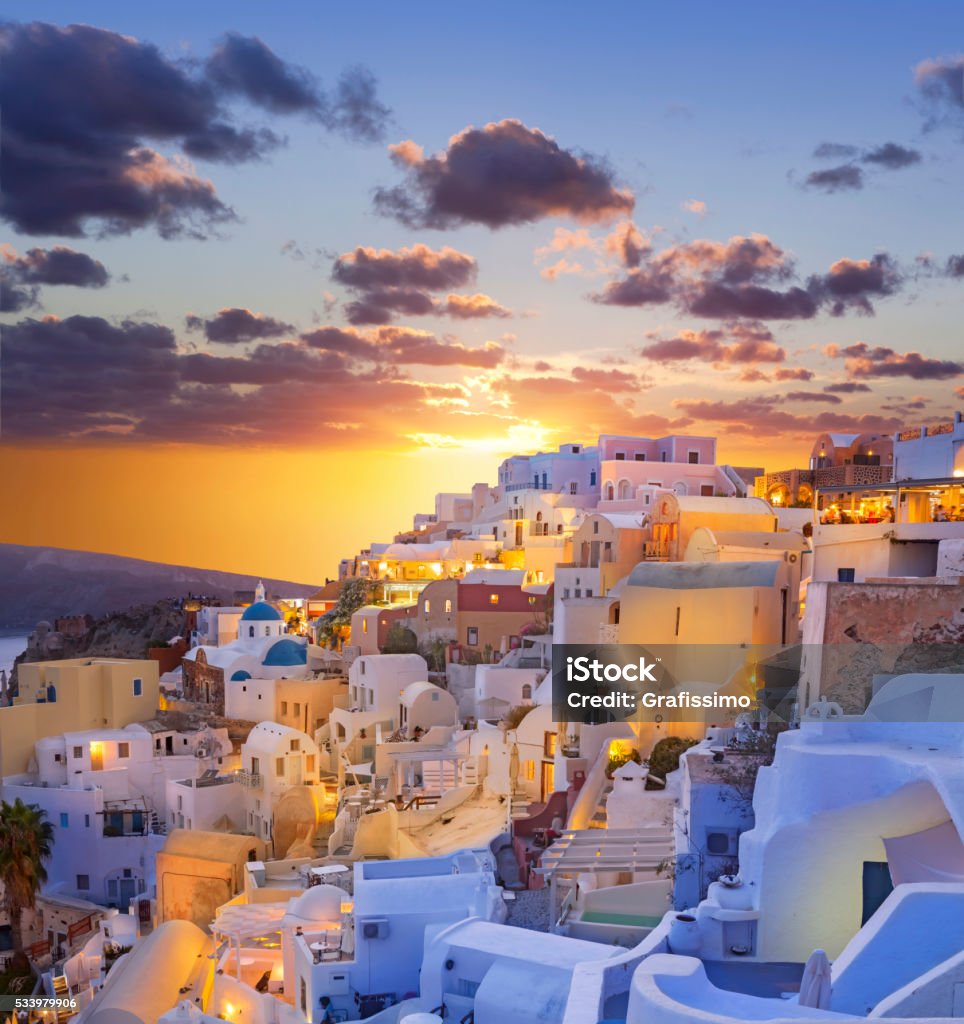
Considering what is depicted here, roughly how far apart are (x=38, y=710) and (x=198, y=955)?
13302mm

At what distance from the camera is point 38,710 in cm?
3016

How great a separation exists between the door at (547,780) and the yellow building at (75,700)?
1470cm

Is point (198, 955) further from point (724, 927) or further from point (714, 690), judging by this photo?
point (724, 927)

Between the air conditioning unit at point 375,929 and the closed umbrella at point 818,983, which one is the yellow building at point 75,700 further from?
the closed umbrella at point 818,983

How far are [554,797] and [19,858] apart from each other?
39.8 ft

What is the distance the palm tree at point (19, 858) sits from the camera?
22922mm

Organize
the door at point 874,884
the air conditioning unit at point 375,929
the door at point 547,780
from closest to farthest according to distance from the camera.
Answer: the door at point 874,884, the air conditioning unit at point 375,929, the door at point 547,780

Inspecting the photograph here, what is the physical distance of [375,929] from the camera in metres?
15.3

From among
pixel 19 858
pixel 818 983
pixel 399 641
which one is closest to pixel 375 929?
pixel 818 983

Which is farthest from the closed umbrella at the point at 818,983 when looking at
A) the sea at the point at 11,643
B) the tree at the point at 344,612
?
the sea at the point at 11,643

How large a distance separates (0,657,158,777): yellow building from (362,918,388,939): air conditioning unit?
18.1 metres

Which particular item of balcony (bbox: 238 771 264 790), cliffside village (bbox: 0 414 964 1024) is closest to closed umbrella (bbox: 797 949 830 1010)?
cliffside village (bbox: 0 414 964 1024)

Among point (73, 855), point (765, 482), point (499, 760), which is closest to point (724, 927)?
point (499, 760)

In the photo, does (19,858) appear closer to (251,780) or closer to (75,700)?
(251,780)
